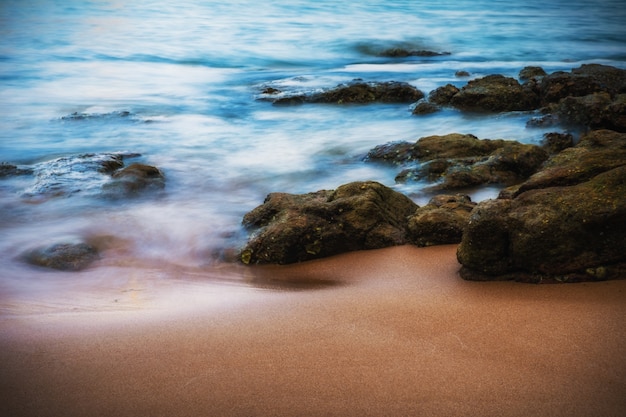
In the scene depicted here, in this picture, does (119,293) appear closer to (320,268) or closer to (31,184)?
(320,268)

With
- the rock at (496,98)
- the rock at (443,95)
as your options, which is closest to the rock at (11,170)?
the rock at (443,95)

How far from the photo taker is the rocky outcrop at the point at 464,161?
5926 mm

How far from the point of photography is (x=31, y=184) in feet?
22.7

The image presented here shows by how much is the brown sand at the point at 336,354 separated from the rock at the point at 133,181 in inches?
122

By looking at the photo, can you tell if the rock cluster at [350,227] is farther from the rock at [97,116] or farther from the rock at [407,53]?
the rock at [407,53]

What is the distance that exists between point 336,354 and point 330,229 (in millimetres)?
1953

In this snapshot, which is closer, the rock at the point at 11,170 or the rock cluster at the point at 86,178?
the rock cluster at the point at 86,178

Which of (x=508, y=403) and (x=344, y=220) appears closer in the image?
(x=508, y=403)

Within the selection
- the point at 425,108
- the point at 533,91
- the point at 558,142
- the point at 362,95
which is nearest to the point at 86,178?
the point at 558,142

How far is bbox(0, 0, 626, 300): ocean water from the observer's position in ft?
19.1

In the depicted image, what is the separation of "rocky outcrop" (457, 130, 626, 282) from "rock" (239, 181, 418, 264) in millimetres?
1004

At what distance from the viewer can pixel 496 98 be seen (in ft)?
31.6

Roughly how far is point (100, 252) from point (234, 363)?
285 cm

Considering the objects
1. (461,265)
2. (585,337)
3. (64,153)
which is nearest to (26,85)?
(64,153)
